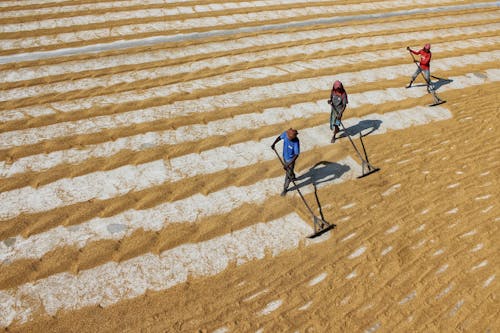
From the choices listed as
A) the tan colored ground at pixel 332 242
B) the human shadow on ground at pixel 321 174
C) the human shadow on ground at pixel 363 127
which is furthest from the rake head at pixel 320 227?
the human shadow on ground at pixel 363 127

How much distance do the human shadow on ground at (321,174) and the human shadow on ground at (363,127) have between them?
1.14 meters

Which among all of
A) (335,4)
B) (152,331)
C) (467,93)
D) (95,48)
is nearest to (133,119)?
(95,48)

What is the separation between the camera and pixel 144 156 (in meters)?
7.93

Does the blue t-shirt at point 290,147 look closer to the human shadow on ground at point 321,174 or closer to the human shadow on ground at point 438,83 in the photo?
the human shadow on ground at point 321,174

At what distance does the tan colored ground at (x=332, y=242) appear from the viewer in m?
5.25

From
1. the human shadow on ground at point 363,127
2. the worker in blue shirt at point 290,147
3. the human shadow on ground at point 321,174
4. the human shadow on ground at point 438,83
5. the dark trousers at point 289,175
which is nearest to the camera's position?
the worker in blue shirt at point 290,147

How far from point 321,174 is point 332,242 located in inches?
73.8

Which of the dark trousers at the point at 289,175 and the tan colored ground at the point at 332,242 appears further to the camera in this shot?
the dark trousers at the point at 289,175

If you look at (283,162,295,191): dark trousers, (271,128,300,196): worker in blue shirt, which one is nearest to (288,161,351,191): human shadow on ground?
(283,162,295,191): dark trousers

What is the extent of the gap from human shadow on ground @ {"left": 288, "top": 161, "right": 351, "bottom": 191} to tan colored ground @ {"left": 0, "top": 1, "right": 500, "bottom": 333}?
8.0 inches

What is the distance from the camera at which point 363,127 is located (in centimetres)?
928

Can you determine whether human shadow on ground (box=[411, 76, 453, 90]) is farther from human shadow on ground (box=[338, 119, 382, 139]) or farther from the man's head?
the man's head

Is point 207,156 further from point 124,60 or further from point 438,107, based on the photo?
point 438,107

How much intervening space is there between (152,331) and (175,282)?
32.2 inches
